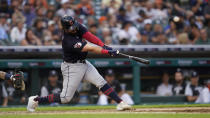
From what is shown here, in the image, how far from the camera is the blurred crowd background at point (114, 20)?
10266mm

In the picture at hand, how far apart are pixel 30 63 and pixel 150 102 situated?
2577 millimetres

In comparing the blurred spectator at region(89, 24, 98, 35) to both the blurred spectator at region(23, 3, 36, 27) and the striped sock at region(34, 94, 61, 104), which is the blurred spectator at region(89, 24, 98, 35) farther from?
the striped sock at region(34, 94, 61, 104)

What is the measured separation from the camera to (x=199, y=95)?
9.30 meters

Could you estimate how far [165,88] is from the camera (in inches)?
385

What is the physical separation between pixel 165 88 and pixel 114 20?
2.25 meters

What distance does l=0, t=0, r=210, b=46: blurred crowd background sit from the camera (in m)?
10.3

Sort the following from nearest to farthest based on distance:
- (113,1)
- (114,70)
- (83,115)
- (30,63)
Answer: (83,115), (30,63), (114,70), (113,1)

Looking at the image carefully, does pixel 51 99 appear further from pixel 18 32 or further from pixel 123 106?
pixel 18 32

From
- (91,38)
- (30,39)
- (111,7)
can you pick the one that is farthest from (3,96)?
(111,7)

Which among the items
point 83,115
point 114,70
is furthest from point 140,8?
point 83,115

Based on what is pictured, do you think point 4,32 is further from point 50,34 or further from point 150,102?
point 150,102

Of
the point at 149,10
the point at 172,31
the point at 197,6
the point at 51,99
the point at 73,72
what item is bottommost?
the point at 51,99

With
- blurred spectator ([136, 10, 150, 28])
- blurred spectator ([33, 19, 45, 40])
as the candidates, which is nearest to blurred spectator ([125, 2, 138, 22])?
blurred spectator ([136, 10, 150, 28])

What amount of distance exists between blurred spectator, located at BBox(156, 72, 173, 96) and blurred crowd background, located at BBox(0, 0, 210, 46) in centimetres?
85
